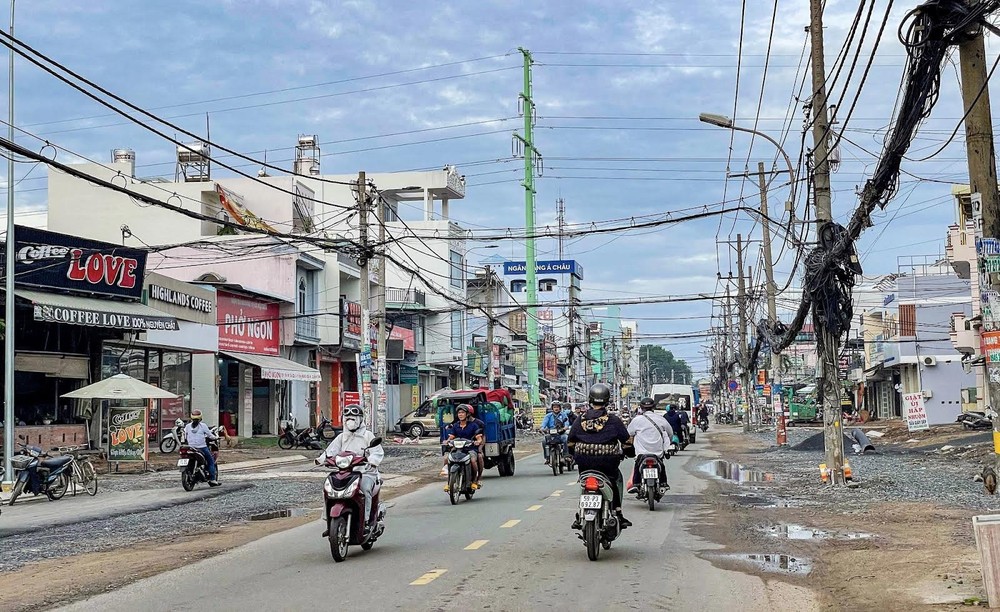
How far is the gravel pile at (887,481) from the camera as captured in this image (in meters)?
17.7

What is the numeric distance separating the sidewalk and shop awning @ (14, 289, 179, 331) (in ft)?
19.3

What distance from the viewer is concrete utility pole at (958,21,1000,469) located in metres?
12.2

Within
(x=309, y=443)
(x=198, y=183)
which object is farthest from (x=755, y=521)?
(x=198, y=183)

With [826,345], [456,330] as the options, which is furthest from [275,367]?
[456,330]

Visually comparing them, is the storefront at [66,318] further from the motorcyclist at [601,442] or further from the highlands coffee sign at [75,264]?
the motorcyclist at [601,442]

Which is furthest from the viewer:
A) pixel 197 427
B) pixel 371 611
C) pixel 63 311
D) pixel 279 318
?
pixel 279 318

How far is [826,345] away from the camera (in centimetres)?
2095

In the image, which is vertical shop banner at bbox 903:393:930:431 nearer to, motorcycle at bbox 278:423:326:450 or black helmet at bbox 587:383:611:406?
motorcycle at bbox 278:423:326:450

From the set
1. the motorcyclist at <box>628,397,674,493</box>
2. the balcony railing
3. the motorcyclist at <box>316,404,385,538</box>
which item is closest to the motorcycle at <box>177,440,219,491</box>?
the motorcyclist at <box>628,397,674,493</box>

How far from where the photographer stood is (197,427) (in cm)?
2312

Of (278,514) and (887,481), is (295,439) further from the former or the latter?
(887,481)

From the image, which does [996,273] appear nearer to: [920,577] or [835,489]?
[920,577]

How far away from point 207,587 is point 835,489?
44.6 feet

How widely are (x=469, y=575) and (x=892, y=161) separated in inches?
349
